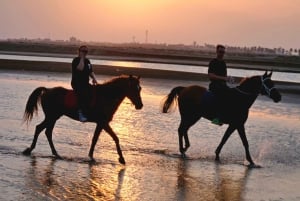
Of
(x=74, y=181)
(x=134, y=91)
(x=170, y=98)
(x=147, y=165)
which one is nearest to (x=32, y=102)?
(x=134, y=91)

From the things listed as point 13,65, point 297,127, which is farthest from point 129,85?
point 13,65

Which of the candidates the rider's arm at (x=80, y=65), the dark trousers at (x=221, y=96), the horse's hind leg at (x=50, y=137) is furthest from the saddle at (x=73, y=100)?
the dark trousers at (x=221, y=96)

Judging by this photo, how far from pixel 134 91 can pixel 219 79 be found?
233 cm

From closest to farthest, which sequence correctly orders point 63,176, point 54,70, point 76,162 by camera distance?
point 63,176, point 76,162, point 54,70

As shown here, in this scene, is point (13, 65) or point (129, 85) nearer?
point (129, 85)

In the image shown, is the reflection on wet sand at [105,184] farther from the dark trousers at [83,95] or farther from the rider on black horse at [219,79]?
the rider on black horse at [219,79]

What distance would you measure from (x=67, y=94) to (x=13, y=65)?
124 ft

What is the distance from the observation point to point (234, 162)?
12609 mm

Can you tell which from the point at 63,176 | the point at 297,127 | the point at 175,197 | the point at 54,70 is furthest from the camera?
the point at 54,70

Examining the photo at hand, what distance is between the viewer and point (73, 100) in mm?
11984

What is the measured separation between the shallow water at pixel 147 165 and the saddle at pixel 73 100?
1119 mm

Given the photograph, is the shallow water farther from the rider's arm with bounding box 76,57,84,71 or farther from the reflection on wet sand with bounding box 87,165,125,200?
the rider's arm with bounding box 76,57,84,71

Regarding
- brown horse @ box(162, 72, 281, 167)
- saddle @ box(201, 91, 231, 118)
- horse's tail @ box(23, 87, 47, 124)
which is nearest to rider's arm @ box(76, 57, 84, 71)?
horse's tail @ box(23, 87, 47, 124)

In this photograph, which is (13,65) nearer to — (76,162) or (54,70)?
Result: (54,70)
